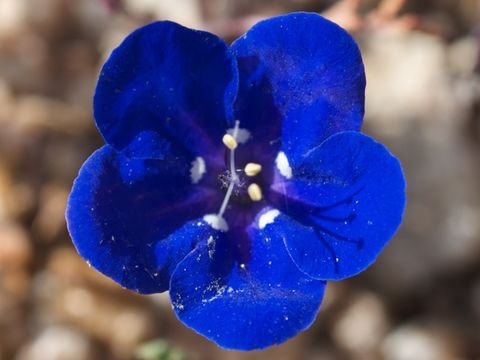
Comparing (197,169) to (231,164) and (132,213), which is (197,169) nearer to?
(231,164)

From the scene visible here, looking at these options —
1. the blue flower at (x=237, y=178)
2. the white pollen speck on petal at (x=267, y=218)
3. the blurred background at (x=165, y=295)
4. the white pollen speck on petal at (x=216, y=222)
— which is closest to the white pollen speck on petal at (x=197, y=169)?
the blue flower at (x=237, y=178)

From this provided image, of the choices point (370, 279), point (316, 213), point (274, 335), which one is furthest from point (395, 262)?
point (274, 335)

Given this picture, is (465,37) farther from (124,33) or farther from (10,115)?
(10,115)

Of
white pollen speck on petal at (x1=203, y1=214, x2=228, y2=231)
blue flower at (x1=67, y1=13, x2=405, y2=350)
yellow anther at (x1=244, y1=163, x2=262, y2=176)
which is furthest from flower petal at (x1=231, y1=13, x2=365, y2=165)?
white pollen speck on petal at (x1=203, y1=214, x2=228, y2=231)

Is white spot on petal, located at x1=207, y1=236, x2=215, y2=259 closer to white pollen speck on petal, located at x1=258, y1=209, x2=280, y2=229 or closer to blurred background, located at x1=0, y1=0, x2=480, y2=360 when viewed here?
white pollen speck on petal, located at x1=258, y1=209, x2=280, y2=229


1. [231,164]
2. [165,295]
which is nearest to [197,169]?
[231,164]
